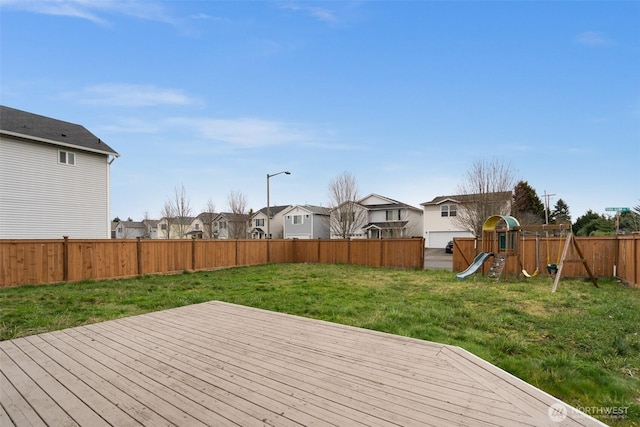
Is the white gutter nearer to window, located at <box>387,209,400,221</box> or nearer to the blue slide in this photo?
the blue slide

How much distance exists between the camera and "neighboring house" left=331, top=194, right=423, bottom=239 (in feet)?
117

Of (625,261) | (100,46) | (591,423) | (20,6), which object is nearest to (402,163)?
(625,261)

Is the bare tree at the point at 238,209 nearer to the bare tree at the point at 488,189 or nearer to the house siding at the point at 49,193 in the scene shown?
the house siding at the point at 49,193

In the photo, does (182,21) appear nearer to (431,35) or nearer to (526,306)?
(431,35)

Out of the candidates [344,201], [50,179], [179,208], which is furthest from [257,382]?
[179,208]

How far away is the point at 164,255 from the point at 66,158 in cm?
777

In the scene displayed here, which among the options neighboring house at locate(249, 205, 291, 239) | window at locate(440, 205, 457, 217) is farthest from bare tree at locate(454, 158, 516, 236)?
neighboring house at locate(249, 205, 291, 239)

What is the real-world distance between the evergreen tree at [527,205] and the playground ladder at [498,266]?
15316 mm

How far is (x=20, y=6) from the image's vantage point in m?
7.16

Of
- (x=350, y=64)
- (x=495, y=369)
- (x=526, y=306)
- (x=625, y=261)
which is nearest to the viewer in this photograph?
(x=495, y=369)

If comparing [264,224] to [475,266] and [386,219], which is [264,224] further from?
[475,266]

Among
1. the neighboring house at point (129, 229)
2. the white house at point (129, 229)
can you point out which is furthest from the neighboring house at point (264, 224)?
the neighboring house at point (129, 229)

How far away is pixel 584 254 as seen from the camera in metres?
12.2

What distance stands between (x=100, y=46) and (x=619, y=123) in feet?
61.2
